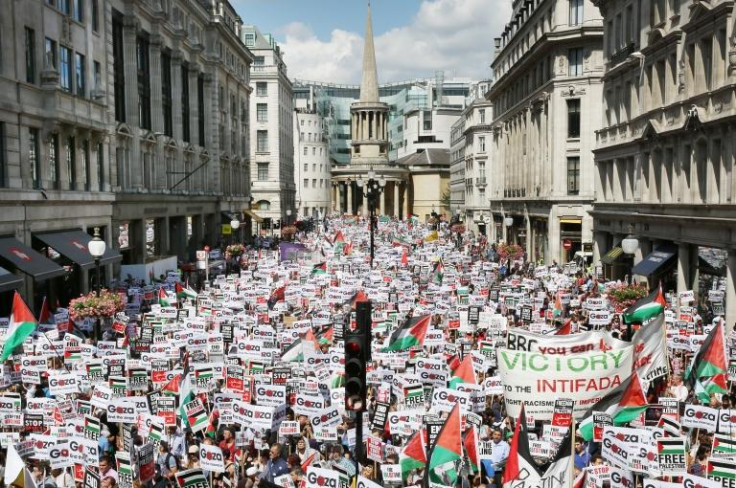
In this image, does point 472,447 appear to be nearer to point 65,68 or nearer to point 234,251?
point 65,68

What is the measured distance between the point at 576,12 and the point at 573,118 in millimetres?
6768

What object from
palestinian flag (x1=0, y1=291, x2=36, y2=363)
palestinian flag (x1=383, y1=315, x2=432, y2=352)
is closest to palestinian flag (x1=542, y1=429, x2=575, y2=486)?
palestinian flag (x1=383, y1=315, x2=432, y2=352)

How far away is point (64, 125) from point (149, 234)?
115 feet

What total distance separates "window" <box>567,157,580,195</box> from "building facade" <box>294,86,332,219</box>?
316ft

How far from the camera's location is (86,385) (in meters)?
A: 18.0

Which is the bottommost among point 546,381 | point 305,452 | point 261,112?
point 305,452

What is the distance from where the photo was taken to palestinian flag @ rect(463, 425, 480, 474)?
527 inches

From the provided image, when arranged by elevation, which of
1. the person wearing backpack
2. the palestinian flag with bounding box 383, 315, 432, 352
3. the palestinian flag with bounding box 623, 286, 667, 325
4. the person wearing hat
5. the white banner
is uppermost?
the palestinian flag with bounding box 623, 286, 667, 325

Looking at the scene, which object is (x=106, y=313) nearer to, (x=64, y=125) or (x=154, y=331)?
(x=154, y=331)

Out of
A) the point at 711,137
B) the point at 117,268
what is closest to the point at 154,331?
the point at 117,268

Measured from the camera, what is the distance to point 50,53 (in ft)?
108

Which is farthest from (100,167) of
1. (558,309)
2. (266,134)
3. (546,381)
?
(266,134)

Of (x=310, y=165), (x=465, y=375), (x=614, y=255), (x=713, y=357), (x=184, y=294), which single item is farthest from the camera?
(x=310, y=165)

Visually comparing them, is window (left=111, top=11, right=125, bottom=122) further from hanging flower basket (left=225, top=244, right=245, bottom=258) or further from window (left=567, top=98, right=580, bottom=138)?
window (left=567, top=98, right=580, bottom=138)
